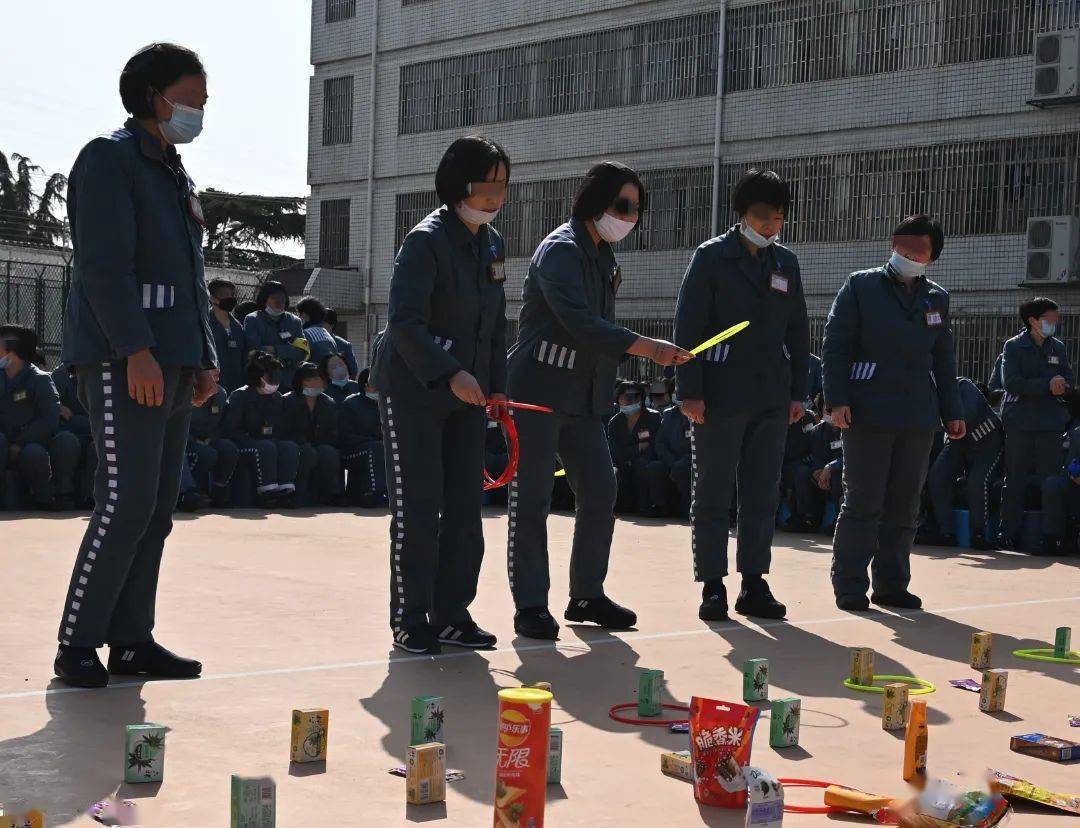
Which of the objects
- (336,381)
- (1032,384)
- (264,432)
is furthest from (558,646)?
(336,381)

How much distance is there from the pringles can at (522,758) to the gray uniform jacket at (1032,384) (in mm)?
9426

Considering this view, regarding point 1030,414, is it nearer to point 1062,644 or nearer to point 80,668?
point 1062,644

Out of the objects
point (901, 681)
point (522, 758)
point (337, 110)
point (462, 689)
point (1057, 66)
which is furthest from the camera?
point (337, 110)

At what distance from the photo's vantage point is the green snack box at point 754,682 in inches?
205

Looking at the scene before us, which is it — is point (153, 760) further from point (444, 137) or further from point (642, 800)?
point (444, 137)

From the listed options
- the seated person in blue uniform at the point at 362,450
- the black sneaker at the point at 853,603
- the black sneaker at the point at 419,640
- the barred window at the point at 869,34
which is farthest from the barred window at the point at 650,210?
the black sneaker at the point at 419,640

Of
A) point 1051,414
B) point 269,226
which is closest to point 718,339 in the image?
point 1051,414

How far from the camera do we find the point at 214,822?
354cm

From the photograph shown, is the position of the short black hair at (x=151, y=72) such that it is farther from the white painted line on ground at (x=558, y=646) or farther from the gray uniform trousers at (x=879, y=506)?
the gray uniform trousers at (x=879, y=506)

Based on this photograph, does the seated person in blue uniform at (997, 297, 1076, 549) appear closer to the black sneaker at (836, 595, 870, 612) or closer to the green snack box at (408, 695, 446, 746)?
the black sneaker at (836, 595, 870, 612)

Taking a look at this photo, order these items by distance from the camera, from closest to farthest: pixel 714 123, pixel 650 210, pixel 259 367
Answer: pixel 259 367, pixel 714 123, pixel 650 210

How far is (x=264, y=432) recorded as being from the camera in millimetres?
14141

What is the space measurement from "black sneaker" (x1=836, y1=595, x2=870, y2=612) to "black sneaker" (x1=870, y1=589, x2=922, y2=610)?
18 centimetres

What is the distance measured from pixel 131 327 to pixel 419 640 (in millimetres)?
1740
